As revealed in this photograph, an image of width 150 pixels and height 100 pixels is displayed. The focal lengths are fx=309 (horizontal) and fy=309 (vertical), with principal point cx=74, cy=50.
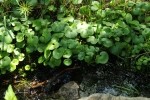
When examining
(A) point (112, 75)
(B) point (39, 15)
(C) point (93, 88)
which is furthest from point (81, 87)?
(B) point (39, 15)

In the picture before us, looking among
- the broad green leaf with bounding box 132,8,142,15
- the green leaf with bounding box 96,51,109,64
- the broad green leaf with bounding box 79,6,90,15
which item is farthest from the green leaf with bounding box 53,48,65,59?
the broad green leaf with bounding box 132,8,142,15

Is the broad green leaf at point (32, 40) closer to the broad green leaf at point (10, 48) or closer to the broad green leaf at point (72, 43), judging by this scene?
the broad green leaf at point (10, 48)

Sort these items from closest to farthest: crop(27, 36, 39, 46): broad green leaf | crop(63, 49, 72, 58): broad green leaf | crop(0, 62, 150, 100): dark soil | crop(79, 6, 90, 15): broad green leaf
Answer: crop(63, 49, 72, 58): broad green leaf < crop(27, 36, 39, 46): broad green leaf < crop(0, 62, 150, 100): dark soil < crop(79, 6, 90, 15): broad green leaf

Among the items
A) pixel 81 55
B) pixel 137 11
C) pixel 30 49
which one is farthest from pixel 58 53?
pixel 137 11

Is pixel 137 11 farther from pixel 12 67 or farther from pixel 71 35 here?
pixel 12 67

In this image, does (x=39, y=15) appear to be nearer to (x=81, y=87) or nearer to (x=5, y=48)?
(x=5, y=48)

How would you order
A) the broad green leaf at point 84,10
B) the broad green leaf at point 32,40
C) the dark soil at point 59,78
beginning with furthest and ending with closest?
1. the broad green leaf at point 84,10
2. the dark soil at point 59,78
3. the broad green leaf at point 32,40

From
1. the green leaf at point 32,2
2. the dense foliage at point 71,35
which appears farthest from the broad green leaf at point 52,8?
the green leaf at point 32,2

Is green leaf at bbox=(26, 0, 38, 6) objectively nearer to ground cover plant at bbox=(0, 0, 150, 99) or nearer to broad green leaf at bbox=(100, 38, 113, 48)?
ground cover plant at bbox=(0, 0, 150, 99)
